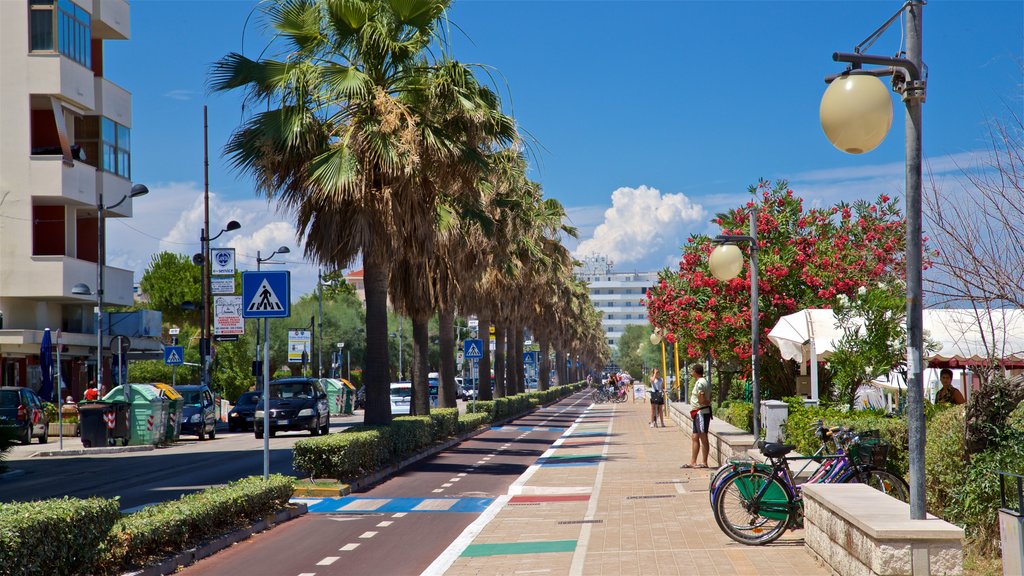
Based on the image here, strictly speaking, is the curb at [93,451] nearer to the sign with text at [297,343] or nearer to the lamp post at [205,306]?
the lamp post at [205,306]

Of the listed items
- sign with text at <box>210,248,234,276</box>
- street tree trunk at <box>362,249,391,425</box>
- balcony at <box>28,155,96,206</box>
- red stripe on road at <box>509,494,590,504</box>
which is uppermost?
balcony at <box>28,155,96,206</box>

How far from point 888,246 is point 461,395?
69.9 m

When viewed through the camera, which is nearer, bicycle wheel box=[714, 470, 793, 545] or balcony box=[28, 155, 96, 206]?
bicycle wheel box=[714, 470, 793, 545]

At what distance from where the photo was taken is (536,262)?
44938 millimetres

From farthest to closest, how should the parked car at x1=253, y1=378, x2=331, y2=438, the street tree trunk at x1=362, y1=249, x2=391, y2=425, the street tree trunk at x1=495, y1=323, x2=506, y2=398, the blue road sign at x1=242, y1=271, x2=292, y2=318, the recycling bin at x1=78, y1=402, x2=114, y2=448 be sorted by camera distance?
1. the street tree trunk at x1=495, y1=323, x2=506, y2=398
2. the parked car at x1=253, y1=378, x2=331, y2=438
3. the recycling bin at x1=78, y1=402, x2=114, y2=448
4. the street tree trunk at x1=362, y1=249, x2=391, y2=425
5. the blue road sign at x1=242, y1=271, x2=292, y2=318

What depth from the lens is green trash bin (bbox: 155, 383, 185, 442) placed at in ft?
109

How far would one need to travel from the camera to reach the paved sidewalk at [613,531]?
10.00m

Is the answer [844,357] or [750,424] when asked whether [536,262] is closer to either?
[750,424]

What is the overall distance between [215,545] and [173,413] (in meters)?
23.1

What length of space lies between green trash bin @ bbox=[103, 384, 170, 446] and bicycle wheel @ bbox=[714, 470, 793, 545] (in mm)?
24092

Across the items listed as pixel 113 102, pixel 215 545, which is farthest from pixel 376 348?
pixel 113 102

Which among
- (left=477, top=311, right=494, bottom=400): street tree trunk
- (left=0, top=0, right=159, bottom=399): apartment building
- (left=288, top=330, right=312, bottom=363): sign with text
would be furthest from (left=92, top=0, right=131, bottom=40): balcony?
(left=477, top=311, right=494, bottom=400): street tree trunk

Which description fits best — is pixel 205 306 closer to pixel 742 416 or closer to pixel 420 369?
pixel 420 369

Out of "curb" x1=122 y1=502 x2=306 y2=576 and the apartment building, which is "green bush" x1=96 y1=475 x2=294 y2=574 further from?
the apartment building
